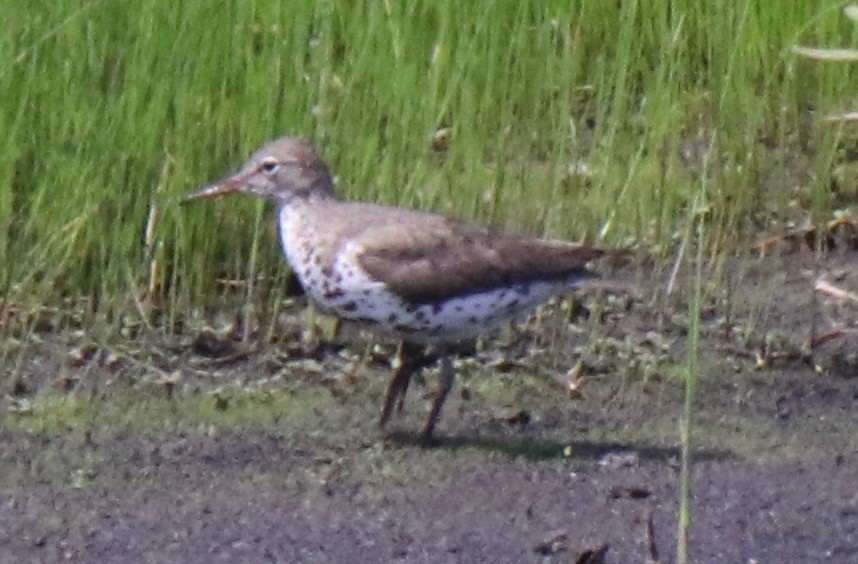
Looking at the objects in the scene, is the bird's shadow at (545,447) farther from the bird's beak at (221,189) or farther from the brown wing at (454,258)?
the bird's beak at (221,189)

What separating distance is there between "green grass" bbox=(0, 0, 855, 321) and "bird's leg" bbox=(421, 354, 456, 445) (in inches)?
34.9

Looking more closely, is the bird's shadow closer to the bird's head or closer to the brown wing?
the brown wing

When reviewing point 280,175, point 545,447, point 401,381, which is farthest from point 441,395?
point 280,175

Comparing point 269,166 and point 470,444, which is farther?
point 269,166

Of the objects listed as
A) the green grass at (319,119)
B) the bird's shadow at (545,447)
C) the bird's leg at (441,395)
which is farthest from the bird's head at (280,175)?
the bird's shadow at (545,447)

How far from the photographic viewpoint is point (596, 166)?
7109 millimetres

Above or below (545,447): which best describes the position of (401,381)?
above

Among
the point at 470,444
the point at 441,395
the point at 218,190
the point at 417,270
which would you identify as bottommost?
the point at 470,444

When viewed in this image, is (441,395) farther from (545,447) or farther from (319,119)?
(319,119)

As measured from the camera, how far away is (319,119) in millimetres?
6762

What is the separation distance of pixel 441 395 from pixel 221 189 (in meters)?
1.13

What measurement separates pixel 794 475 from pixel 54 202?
8.77 ft

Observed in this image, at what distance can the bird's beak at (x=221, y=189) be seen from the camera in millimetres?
6441

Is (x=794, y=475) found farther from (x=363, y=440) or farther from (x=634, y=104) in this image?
(x=634, y=104)
